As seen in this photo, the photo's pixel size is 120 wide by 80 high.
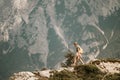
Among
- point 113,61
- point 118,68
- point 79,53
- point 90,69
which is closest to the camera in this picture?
point 90,69

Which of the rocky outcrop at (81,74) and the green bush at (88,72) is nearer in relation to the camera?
the rocky outcrop at (81,74)

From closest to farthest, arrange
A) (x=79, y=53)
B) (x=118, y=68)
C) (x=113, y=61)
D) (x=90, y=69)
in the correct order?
1. (x=90, y=69)
2. (x=118, y=68)
3. (x=113, y=61)
4. (x=79, y=53)

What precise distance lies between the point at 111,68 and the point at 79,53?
833cm

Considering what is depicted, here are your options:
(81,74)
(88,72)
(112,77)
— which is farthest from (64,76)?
(112,77)

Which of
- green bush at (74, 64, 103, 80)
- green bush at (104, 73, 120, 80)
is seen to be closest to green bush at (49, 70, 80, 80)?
green bush at (74, 64, 103, 80)

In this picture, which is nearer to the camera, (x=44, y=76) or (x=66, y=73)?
(x=66, y=73)

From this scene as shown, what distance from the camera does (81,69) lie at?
29.0 meters

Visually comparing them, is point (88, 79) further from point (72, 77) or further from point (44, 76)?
point (44, 76)

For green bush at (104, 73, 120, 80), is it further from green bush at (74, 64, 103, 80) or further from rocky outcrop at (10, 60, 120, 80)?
green bush at (74, 64, 103, 80)

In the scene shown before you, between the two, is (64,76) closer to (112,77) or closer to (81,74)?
(81,74)

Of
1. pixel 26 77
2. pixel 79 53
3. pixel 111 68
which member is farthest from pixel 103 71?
pixel 79 53

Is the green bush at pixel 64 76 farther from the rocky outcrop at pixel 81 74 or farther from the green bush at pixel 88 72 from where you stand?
the green bush at pixel 88 72

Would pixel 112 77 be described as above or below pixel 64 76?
below

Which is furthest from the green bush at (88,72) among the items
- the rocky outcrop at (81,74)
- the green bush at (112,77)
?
the green bush at (112,77)
